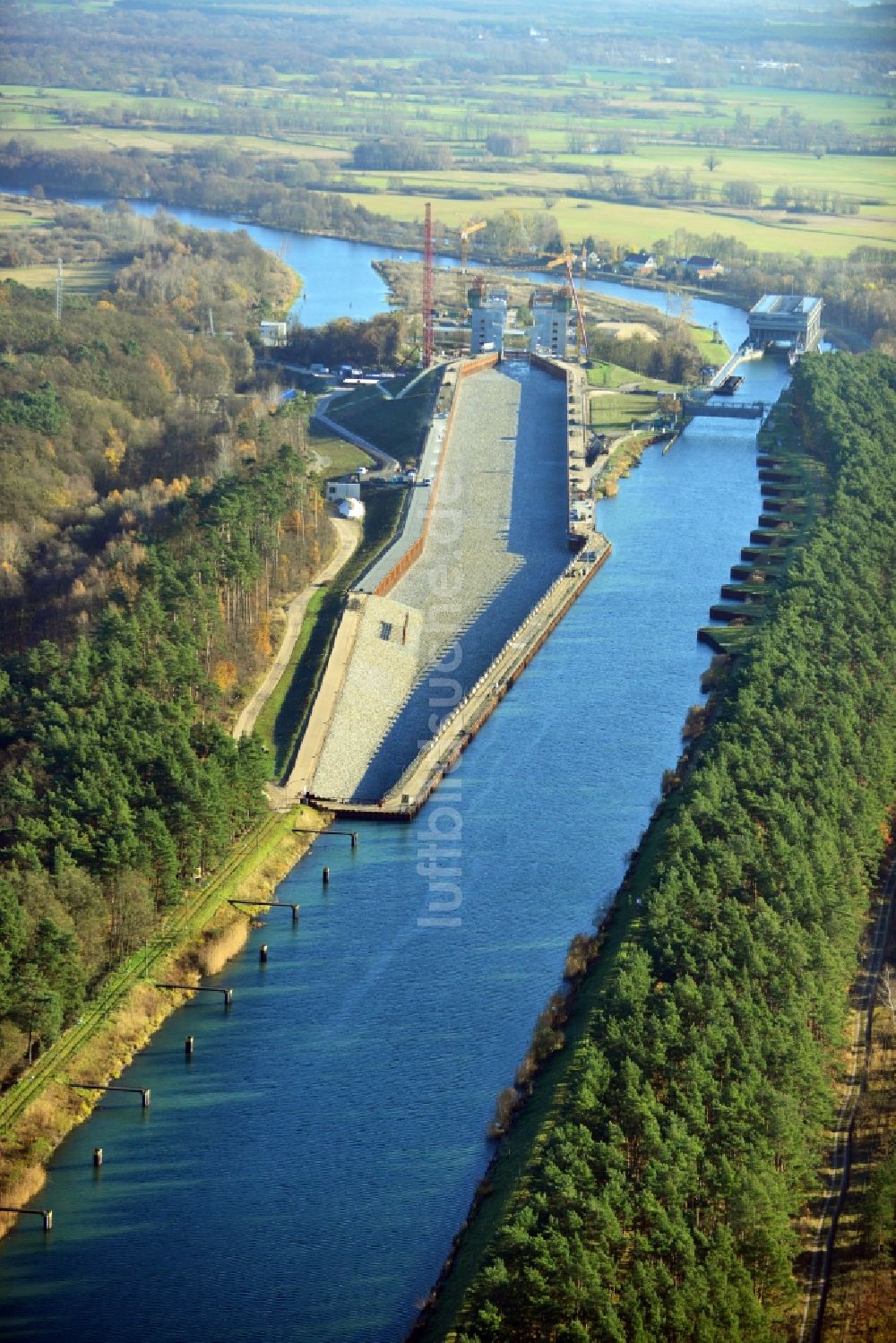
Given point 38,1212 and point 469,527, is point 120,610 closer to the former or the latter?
point 469,527

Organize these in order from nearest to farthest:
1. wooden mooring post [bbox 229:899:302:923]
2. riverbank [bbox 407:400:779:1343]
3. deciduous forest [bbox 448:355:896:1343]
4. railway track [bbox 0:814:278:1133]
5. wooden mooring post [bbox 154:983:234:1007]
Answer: deciduous forest [bbox 448:355:896:1343] → riverbank [bbox 407:400:779:1343] → railway track [bbox 0:814:278:1133] → wooden mooring post [bbox 154:983:234:1007] → wooden mooring post [bbox 229:899:302:923]

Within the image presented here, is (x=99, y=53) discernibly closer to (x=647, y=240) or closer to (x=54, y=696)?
(x=647, y=240)

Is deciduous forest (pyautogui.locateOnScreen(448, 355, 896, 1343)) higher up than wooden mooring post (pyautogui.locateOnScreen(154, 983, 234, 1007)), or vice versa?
deciduous forest (pyautogui.locateOnScreen(448, 355, 896, 1343))

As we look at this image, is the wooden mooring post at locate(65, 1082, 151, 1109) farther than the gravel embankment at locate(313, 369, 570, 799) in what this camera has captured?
No

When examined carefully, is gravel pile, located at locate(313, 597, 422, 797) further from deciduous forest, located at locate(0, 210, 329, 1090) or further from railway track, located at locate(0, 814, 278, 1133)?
railway track, located at locate(0, 814, 278, 1133)

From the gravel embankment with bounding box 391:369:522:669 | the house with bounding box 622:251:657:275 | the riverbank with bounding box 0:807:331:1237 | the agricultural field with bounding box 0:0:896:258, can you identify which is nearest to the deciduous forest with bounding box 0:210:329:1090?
the riverbank with bounding box 0:807:331:1237

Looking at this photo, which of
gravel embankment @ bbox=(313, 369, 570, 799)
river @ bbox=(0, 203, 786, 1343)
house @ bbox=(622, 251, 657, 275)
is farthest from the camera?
house @ bbox=(622, 251, 657, 275)

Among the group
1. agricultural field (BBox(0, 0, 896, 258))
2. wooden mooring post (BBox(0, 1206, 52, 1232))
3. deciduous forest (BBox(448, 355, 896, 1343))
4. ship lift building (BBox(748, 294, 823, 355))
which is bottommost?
wooden mooring post (BBox(0, 1206, 52, 1232))

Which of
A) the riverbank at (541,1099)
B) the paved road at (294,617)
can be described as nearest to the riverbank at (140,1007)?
the paved road at (294,617)
